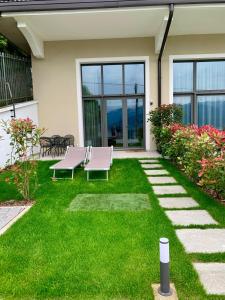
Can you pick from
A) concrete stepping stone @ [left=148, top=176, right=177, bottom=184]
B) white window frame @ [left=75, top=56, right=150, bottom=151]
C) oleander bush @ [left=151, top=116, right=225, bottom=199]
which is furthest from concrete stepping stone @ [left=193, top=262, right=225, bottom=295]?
white window frame @ [left=75, top=56, right=150, bottom=151]

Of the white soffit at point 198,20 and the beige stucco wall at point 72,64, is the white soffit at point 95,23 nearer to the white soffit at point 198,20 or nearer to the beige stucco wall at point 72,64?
the beige stucco wall at point 72,64

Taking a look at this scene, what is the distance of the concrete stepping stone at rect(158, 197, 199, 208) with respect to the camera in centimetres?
575

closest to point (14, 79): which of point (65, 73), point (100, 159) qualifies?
point (65, 73)

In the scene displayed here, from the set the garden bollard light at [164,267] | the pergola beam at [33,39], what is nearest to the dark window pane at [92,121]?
the pergola beam at [33,39]

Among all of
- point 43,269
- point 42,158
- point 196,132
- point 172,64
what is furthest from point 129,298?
point 172,64

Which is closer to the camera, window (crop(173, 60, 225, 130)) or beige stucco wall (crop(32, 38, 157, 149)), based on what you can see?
beige stucco wall (crop(32, 38, 157, 149))

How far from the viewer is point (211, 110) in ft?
42.2

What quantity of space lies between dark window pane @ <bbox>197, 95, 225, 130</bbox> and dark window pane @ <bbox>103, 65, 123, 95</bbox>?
10.7 feet

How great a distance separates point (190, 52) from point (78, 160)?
249 inches

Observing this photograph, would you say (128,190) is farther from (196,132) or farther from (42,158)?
(42,158)

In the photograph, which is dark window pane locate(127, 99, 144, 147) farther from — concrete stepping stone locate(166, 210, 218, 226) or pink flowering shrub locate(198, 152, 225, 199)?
concrete stepping stone locate(166, 210, 218, 226)

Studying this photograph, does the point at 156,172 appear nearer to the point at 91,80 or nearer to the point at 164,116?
the point at 164,116

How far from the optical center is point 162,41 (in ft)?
36.3

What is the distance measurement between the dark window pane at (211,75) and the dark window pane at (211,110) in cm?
43
